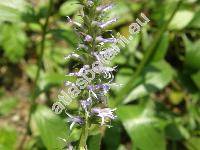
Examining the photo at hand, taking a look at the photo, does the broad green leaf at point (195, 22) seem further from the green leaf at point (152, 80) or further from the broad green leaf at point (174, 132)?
the broad green leaf at point (174, 132)

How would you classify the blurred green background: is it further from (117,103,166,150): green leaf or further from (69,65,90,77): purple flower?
(69,65,90,77): purple flower

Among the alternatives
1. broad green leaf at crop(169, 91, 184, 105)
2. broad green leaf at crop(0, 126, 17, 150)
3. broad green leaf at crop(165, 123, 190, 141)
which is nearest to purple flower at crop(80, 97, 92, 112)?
broad green leaf at crop(0, 126, 17, 150)

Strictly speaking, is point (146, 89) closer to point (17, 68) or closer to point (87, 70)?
point (17, 68)

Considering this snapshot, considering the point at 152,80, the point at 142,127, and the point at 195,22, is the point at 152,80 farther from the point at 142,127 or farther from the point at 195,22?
the point at 195,22

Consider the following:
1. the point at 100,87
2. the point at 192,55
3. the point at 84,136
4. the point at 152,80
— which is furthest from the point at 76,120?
the point at 192,55

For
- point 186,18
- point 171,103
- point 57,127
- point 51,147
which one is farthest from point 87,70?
point 171,103

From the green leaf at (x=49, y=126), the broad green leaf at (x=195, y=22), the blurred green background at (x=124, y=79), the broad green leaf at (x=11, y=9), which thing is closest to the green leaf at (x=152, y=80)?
the blurred green background at (x=124, y=79)
